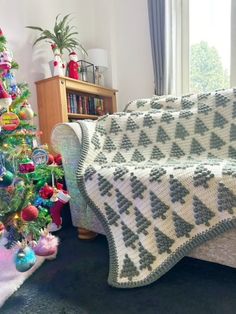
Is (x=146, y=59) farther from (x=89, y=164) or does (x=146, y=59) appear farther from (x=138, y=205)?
(x=138, y=205)

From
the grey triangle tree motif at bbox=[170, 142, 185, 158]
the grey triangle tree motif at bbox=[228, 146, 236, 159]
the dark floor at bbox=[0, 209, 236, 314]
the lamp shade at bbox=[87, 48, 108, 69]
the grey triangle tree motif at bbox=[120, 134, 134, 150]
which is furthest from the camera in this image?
the lamp shade at bbox=[87, 48, 108, 69]

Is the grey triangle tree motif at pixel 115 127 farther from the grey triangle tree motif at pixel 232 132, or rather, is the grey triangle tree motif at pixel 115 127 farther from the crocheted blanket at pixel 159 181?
the grey triangle tree motif at pixel 232 132

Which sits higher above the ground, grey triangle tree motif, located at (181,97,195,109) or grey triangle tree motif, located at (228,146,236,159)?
grey triangle tree motif, located at (181,97,195,109)

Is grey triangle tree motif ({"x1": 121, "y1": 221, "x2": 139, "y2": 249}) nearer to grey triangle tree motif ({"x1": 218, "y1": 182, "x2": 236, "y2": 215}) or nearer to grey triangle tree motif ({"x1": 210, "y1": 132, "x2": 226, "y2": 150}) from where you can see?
grey triangle tree motif ({"x1": 218, "y1": 182, "x2": 236, "y2": 215})

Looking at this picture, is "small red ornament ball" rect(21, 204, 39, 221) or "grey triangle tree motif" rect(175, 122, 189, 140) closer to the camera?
"small red ornament ball" rect(21, 204, 39, 221)

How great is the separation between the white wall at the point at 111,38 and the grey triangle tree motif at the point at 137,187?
54.1 inches

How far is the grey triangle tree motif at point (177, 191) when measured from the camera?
0.86 meters

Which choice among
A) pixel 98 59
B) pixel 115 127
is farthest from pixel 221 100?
pixel 98 59

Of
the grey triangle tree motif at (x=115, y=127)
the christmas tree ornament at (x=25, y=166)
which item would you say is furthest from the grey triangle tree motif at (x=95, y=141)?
the christmas tree ornament at (x=25, y=166)

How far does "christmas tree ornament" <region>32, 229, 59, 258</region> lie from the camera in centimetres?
106

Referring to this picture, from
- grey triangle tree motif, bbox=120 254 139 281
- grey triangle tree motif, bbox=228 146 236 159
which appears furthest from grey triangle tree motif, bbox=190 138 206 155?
grey triangle tree motif, bbox=120 254 139 281

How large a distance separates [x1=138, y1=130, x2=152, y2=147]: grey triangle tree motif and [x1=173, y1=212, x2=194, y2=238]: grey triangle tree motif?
500mm

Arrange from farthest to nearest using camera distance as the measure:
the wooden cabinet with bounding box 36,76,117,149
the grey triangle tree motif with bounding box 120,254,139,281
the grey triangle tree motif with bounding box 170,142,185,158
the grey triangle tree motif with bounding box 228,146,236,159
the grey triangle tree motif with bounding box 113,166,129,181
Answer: the wooden cabinet with bounding box 36,76,117,149
the grey triangle tree motif with bounding box 170,142,185,158
the grey triangle tree motif with bounding box 228,146,236,159
the grey triangle tree motif with bounding box 113,166,129,181
the grey triangle tree motif with bounding box 120,254,139,281

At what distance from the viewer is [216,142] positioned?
46.3 inches
